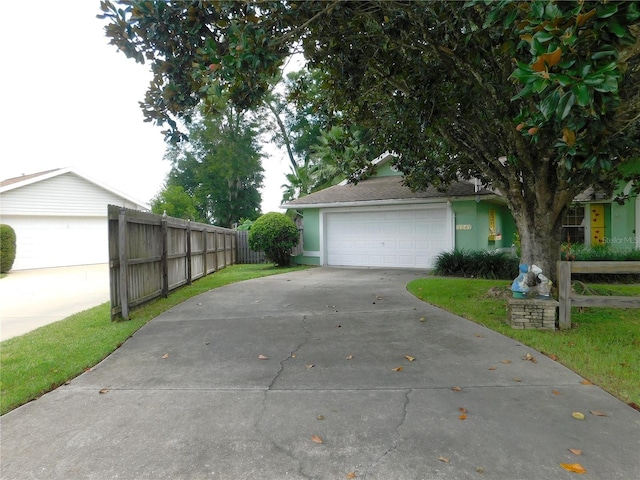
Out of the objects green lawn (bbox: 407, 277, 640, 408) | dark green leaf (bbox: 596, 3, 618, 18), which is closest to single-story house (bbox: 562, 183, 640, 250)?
green lawn (bbox: 407, 277, 640, 408)

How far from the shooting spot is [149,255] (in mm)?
A: 8039

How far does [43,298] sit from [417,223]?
11726mm

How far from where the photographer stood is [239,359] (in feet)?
15.5

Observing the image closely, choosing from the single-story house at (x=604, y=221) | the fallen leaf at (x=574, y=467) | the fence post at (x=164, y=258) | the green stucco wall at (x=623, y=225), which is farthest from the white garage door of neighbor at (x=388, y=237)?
the fallen leaf at (x=574, y=467)

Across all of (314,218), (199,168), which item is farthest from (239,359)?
(199,168)

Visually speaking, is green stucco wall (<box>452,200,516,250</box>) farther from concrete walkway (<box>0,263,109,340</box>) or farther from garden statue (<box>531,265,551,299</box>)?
concrete walkway (<box>0,263,109,340</box>)

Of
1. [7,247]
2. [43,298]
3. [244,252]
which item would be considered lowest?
[43,298]

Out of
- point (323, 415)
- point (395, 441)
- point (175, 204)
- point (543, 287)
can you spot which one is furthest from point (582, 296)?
point (175, 204)

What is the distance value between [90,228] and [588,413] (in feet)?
72.9

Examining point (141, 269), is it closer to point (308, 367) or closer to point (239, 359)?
point (239, 359)

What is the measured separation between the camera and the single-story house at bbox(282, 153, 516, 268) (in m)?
13.1

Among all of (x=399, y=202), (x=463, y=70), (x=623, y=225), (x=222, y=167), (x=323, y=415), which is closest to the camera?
(x=323, y=415)

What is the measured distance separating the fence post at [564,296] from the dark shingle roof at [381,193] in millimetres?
6912

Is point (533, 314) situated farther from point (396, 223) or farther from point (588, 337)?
point (396, 223)
